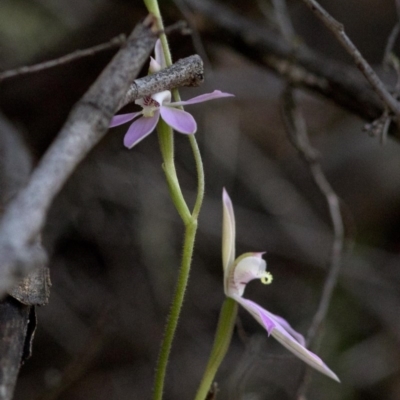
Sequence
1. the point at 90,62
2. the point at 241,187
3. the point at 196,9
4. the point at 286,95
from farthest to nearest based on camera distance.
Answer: the point at 241,187 < the point at 90,62 < the point at 196,9 < the point at 286,95

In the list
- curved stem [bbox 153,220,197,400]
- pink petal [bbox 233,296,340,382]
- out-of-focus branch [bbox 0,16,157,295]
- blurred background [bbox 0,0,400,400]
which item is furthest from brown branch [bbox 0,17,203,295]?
blurred background [bbox 0,0,400,400]

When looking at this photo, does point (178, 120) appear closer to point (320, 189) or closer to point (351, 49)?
point (351, 49)

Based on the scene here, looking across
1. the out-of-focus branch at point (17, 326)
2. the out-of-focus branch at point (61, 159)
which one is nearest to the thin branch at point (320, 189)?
the out-of-focus branch at point (17, 326)

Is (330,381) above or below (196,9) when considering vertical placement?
below

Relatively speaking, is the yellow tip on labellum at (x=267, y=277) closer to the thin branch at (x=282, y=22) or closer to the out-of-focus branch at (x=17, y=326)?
the out-of-focus branch at (x=17, y=326)

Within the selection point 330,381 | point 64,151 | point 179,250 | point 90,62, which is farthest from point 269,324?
point 330,381

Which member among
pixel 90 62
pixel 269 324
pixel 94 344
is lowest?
pixel 94 344

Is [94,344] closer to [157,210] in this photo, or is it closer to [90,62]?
[157,210]
